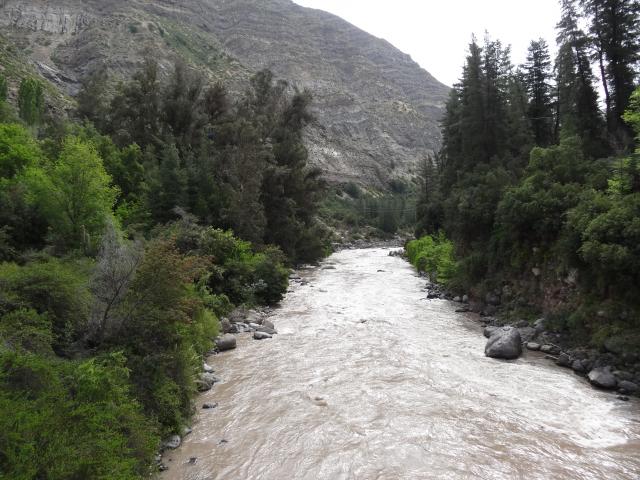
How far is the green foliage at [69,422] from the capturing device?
5.37m

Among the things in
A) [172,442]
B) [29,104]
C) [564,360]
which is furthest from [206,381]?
[29,104]

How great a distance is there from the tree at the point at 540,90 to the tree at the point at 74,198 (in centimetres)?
3420

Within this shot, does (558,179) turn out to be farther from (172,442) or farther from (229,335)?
(172,442)

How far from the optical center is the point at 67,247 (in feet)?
52.5

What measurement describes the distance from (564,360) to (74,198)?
1863cm

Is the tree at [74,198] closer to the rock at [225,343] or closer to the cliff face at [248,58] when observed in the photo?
the rock at [225,343]

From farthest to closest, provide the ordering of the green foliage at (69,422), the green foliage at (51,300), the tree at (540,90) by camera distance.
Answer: the tree at (540,90)
the green foliage at (51,300)
the green foliage at (69,422)

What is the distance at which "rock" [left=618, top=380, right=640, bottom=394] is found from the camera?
10.8 meters

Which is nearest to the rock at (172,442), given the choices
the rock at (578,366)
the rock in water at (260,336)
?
the rock in water at (260,336)

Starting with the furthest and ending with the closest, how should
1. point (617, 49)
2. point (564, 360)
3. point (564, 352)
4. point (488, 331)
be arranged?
point (617, 49)
point (488, 331)
point (564, 352)
point (564, 360)

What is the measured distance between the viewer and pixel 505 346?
13.8 metres

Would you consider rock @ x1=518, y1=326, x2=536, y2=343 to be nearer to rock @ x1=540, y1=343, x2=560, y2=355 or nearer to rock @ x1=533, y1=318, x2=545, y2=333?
rock @ x1=533, y1=318, x2=545, y2=333

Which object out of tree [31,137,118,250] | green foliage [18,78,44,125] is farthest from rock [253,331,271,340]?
green foliage [18,78,44,125]

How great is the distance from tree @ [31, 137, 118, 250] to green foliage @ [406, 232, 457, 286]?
19.1m
